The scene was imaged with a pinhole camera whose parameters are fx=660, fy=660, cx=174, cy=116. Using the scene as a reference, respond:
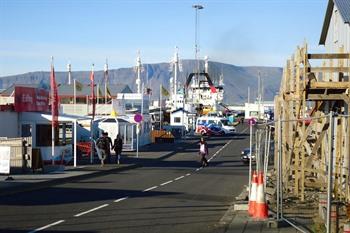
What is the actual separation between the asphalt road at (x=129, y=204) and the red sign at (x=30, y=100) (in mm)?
6766

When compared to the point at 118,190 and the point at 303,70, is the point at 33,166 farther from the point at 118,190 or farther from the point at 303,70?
the point at 303,70

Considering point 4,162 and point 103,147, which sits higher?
point 103,147

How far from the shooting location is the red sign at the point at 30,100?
1356 inches

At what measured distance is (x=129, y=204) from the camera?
1833 cm

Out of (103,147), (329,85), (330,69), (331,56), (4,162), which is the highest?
(331,56)

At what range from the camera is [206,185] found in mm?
25391

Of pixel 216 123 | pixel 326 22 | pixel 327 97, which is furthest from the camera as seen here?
pixel 216 123

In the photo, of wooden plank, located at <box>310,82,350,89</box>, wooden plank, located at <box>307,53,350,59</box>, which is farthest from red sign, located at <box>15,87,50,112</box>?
wooden plank, located at <box>310,82,350,89</box>

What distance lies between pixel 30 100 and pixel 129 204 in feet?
61.5

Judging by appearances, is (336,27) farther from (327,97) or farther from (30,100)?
(30,100)

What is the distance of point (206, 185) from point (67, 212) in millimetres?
9860

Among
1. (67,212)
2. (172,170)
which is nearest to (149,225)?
(67,212)

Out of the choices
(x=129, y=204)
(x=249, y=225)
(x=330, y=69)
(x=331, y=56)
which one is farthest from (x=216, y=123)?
(x=249, y=225)

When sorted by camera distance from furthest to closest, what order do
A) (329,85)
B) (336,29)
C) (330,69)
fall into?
(336,29)
(329,85)
(330,69)
